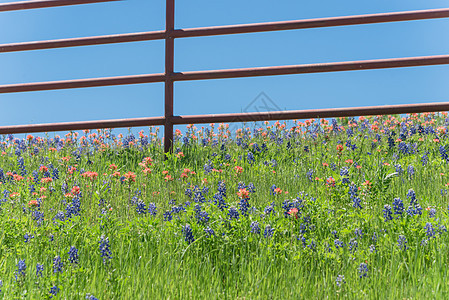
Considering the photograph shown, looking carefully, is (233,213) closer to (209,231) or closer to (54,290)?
(209,231)

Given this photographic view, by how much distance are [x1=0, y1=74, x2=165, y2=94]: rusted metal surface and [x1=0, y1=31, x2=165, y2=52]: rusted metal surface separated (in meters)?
0.51

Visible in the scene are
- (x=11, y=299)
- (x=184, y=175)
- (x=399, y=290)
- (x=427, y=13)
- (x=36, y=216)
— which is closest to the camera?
(x=11, y=299)

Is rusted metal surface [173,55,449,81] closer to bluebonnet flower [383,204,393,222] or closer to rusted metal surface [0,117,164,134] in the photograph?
rusted metal surface [0,117,164,134]

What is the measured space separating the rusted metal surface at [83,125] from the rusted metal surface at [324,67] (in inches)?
29.2

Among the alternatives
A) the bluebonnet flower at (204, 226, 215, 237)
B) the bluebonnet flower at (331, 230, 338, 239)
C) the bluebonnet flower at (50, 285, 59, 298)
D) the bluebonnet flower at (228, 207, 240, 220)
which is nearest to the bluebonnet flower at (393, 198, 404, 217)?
the bluebonnet flower at (331, 230, 338, 239)

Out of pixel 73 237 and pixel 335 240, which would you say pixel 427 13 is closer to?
pixel 335 240

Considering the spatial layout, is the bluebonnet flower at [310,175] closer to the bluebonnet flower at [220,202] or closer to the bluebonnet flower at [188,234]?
the bluebonnet flower at [220,202]

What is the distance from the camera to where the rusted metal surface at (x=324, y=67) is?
570cm

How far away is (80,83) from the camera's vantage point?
613 cm

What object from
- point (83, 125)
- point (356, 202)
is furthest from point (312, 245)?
point (83, 125)

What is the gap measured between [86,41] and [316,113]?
3.21 m

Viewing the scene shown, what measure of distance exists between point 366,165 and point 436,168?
74 cm

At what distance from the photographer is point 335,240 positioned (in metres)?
2.77

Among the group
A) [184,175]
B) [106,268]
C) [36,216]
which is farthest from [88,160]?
[106,268]
